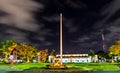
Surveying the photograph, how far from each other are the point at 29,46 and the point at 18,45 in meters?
11.2

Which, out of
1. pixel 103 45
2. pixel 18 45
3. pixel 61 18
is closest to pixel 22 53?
pixel 18 45

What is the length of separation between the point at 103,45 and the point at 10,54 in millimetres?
59619

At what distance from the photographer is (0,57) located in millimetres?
195625

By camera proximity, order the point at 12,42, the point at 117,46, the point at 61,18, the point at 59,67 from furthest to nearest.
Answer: the point at 12,42, the point at 117,46, the point at 61,18, the point at 59,67

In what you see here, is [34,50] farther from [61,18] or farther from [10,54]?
[61,18]

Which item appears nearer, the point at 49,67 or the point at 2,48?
the point at 49,67

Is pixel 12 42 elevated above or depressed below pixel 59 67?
above

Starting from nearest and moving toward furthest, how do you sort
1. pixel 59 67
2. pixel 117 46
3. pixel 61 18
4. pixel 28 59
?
pixel 59 67 → pixel 61 18 → pixel 117 46 → pixel 28 59

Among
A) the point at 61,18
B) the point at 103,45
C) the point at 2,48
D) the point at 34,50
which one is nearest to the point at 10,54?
the point at 2,48

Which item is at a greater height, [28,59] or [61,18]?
[61,18]

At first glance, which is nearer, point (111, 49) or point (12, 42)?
point (111, 49)

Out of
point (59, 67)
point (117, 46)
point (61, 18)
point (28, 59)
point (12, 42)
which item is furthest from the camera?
point (28, 59)

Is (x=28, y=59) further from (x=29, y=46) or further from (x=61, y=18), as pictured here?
(x=61, y=18)

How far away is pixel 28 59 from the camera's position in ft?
637
